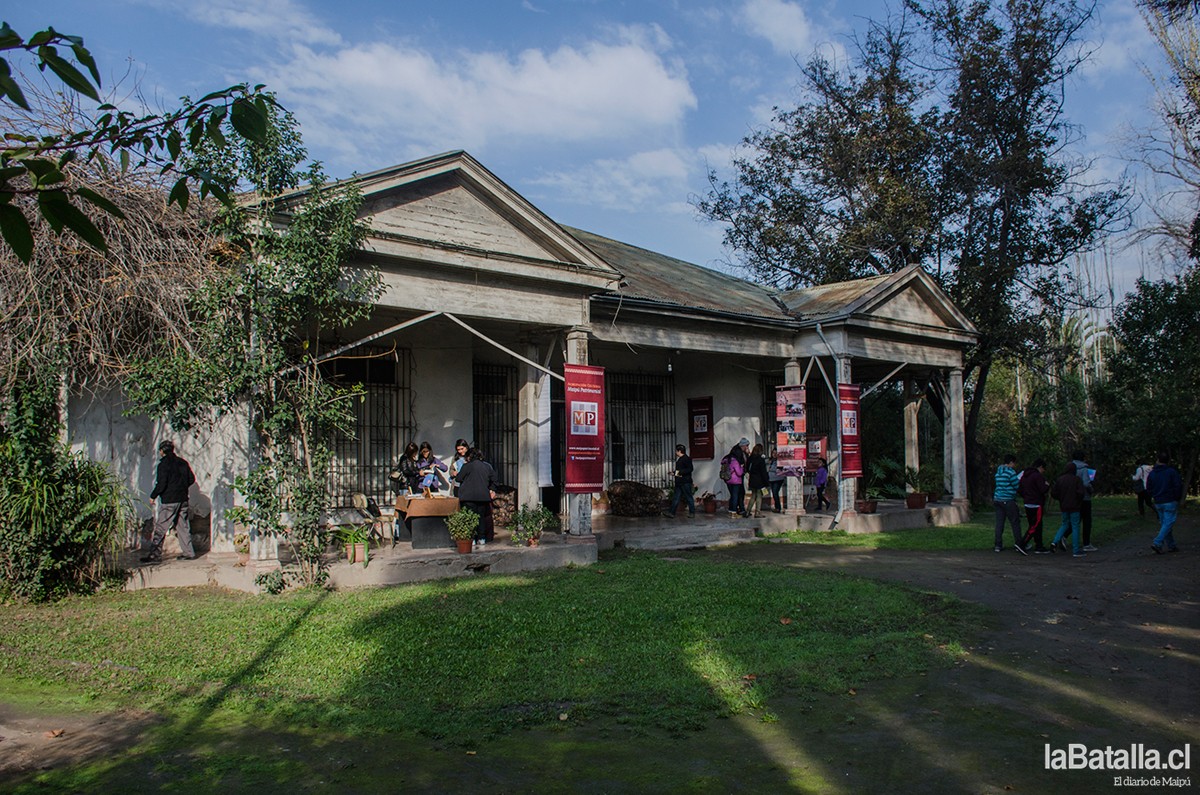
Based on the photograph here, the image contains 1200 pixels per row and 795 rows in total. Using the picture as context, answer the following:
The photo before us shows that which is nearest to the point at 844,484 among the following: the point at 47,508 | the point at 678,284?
the point at 678,284

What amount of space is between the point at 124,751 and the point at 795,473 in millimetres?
13606

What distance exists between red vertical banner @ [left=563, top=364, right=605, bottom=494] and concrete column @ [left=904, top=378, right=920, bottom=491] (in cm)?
1124

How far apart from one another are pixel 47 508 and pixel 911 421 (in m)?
18.4

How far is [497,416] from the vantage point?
16.1m

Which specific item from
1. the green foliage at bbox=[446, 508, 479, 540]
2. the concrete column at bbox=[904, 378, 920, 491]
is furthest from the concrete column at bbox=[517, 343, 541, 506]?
the concrete column at bbox=[904, 378, 920, 491]

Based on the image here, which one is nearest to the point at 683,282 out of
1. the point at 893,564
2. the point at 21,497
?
the point at 893,564

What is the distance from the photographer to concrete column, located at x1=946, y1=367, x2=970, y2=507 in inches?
796

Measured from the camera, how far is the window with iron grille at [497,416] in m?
15.8

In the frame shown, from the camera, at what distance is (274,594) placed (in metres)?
9.89

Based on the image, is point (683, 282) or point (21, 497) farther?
point (683, 282)

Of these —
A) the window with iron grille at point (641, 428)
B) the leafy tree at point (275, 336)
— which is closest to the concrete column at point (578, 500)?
the leafy tree at point (275, 336)

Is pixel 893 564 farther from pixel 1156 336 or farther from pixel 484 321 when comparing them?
pixel 1156 336

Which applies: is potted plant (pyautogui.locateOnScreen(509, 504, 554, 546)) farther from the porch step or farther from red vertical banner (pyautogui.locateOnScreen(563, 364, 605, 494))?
the porch step

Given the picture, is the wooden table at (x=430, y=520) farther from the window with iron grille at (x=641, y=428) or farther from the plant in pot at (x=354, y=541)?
the window with iron grille at (x=641, y=428)
